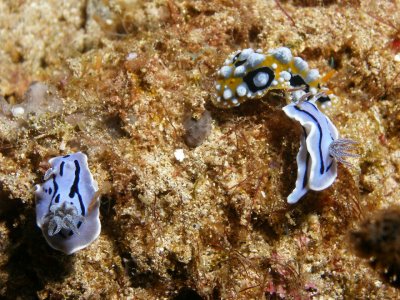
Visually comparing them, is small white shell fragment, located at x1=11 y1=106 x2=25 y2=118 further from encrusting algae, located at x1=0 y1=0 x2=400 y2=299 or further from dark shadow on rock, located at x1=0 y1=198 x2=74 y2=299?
dark shadow on rock, located at x1=0 y1=198 x2=74 y2=299

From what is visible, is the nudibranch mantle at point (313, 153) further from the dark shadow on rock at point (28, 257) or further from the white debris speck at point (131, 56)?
the dark shadow on rock at point (28, 257)

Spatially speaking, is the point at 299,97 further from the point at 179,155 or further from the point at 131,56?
the point at 131,56

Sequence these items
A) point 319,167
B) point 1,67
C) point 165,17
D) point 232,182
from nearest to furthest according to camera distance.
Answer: point 319,167 → point 232,182 → point 165,17 → point 1,67

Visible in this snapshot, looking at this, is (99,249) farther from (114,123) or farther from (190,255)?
(114,123)

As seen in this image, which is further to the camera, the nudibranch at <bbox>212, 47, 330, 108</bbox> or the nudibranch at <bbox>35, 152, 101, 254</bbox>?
the nudibranch at <bbox>212, 47, 330, 108</bbox>

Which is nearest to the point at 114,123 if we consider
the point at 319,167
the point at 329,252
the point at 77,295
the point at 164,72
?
the point at 164,72

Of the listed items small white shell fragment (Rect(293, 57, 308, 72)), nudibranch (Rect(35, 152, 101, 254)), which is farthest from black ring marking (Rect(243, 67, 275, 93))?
nudibranch (Rect(35, 152, 101, 254))
